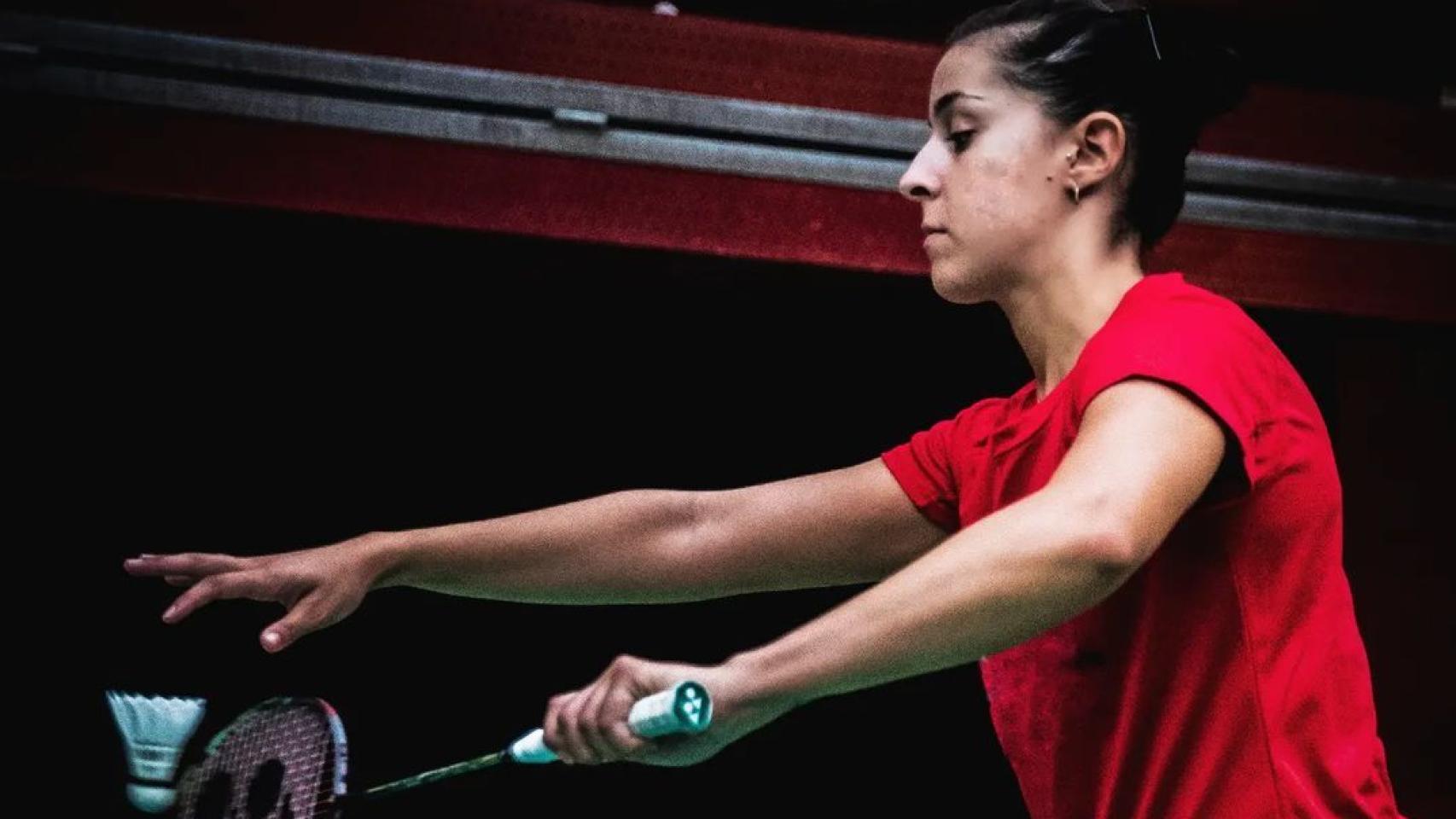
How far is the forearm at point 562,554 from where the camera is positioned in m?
1.72

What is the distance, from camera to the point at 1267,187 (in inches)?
92.4

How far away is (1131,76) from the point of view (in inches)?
64.9

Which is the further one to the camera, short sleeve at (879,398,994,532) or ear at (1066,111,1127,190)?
short sleeve at (879,398,994,532)

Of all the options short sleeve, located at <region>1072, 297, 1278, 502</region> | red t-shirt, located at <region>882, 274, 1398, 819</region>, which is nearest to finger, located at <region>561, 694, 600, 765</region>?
red t-shirt, located at <region>882, 274, 1398, 819</region>

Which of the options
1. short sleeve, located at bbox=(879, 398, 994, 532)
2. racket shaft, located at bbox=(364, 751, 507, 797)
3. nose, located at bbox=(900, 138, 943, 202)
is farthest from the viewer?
short sleeve, located at bbox=(879, 398, 994, 532)

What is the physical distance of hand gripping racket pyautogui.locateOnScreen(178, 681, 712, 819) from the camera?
1.60 meters

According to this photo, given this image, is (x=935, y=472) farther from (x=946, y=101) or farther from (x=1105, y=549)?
(x=1105, y=549)

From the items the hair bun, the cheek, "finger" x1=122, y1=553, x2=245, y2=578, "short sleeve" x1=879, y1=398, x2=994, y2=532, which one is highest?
the hair bun

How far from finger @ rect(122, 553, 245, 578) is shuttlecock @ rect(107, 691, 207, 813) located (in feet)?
→ 1.34

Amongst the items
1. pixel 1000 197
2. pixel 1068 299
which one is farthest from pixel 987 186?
pixel 1068 299

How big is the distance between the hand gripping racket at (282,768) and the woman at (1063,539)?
0.11 metres

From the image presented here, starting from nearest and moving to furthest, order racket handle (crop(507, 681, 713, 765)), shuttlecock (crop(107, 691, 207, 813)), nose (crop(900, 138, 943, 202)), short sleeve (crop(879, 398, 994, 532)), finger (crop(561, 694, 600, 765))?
racket handle (crop(507, 681, 713, 765)) → finger (crop(561, 694, 600, 765)) → nose (crop(900, 138, 943, 202)) → short sleeve (crop(879, 398, 994, 532)) → shuttlecock (crop(107, 691, 207, 813))

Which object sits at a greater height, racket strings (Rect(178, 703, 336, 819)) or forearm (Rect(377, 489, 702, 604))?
forearm (Rect(377, 489, 702, 604))

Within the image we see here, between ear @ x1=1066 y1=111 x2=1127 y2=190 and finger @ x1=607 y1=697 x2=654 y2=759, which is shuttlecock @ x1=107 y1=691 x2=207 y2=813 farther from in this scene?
ear @ x1=1066 y1=111 x2=1127 y2=190
